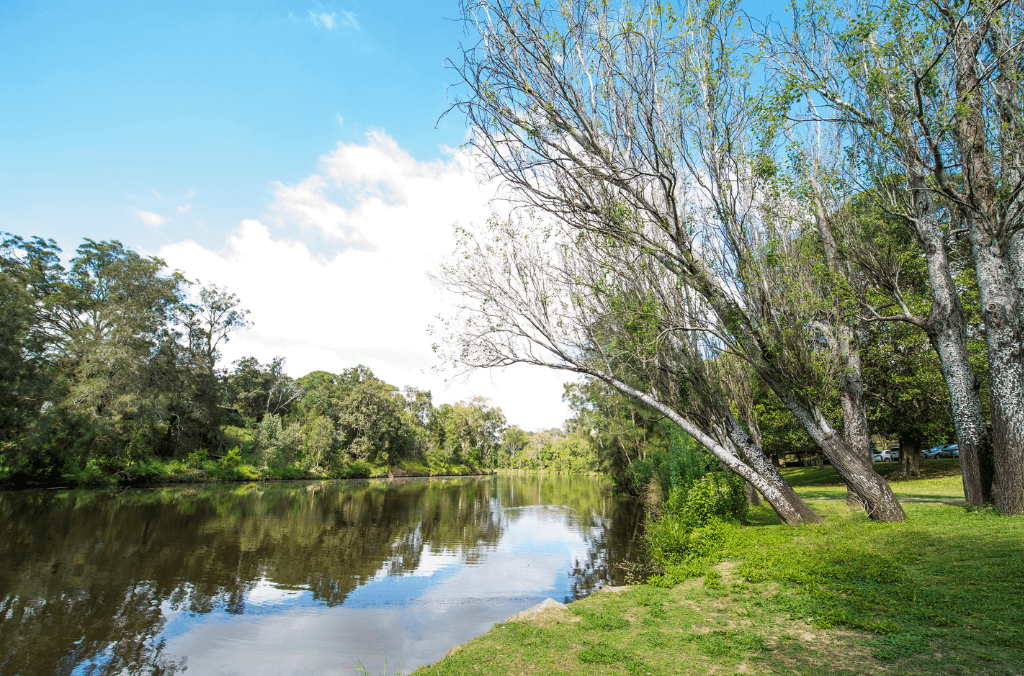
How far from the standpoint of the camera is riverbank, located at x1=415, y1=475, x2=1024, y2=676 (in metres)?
4.00

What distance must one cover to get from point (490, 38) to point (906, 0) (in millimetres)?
7124

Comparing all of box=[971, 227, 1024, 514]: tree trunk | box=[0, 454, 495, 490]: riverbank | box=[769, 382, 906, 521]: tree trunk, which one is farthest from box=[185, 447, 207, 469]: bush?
box=[971, 227, 1024, 514]: tree trunk

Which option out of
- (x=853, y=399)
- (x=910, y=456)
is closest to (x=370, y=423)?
(x=910, y=456)

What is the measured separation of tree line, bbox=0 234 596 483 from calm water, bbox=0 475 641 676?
7.26m

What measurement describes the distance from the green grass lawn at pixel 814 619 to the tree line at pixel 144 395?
1070 inches

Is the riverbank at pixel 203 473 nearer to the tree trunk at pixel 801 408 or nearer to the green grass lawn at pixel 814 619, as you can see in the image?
the green grass lawn at pixel 814 619

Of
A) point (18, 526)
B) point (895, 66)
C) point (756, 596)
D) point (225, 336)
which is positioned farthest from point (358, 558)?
point (225, 336)

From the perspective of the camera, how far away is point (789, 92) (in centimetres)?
937

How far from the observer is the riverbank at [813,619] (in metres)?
4.00

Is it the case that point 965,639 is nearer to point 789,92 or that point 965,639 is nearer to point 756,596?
point 756,596

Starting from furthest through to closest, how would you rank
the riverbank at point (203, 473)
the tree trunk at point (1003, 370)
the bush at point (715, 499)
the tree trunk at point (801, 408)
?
the riverbank at point (203, 473), the bush at point (715, 499), the tree trunk at point (801, 408), the tree trunk at point (1003, 370)

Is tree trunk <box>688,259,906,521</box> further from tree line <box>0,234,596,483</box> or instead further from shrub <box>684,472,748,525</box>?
tree line <box>0,234,596,483</box>

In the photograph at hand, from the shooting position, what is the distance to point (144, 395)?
30438 mm

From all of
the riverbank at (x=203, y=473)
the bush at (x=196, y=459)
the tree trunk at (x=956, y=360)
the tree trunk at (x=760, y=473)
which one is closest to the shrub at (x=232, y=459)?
the riverbank at (x=203, y=473)
